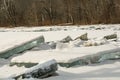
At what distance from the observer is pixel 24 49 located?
10148 millimetres

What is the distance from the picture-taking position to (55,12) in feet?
129

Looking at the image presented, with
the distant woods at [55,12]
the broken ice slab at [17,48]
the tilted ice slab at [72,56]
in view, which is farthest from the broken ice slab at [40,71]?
the distant woods at [55,12]

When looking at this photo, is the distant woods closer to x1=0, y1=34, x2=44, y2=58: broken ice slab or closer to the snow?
x1=0, y1=34, x2=44, y2=58: broken ice slab

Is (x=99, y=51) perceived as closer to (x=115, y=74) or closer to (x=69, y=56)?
(x=69, y=56)

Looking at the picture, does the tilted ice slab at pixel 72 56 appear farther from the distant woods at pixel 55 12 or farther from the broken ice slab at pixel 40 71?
the distant woods at pixel 55 12

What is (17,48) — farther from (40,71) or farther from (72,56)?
(40,71)

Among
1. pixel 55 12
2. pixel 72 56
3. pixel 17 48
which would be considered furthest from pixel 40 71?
pixel 55 12

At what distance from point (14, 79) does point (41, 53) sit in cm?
198

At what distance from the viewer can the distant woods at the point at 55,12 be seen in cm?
3469

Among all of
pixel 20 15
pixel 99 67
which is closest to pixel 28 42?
pixel 99 67

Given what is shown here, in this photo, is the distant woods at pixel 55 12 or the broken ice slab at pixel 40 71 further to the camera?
the distant woods at pixel 55 12

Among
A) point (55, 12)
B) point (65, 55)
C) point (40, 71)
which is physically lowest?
point (40, 71)

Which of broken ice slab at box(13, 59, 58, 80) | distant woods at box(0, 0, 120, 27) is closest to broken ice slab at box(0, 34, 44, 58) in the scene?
broken ice slab at box(13, 59, 58, 80)

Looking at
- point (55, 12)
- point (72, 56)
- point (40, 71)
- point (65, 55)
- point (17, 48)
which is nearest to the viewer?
point (40, 71)
